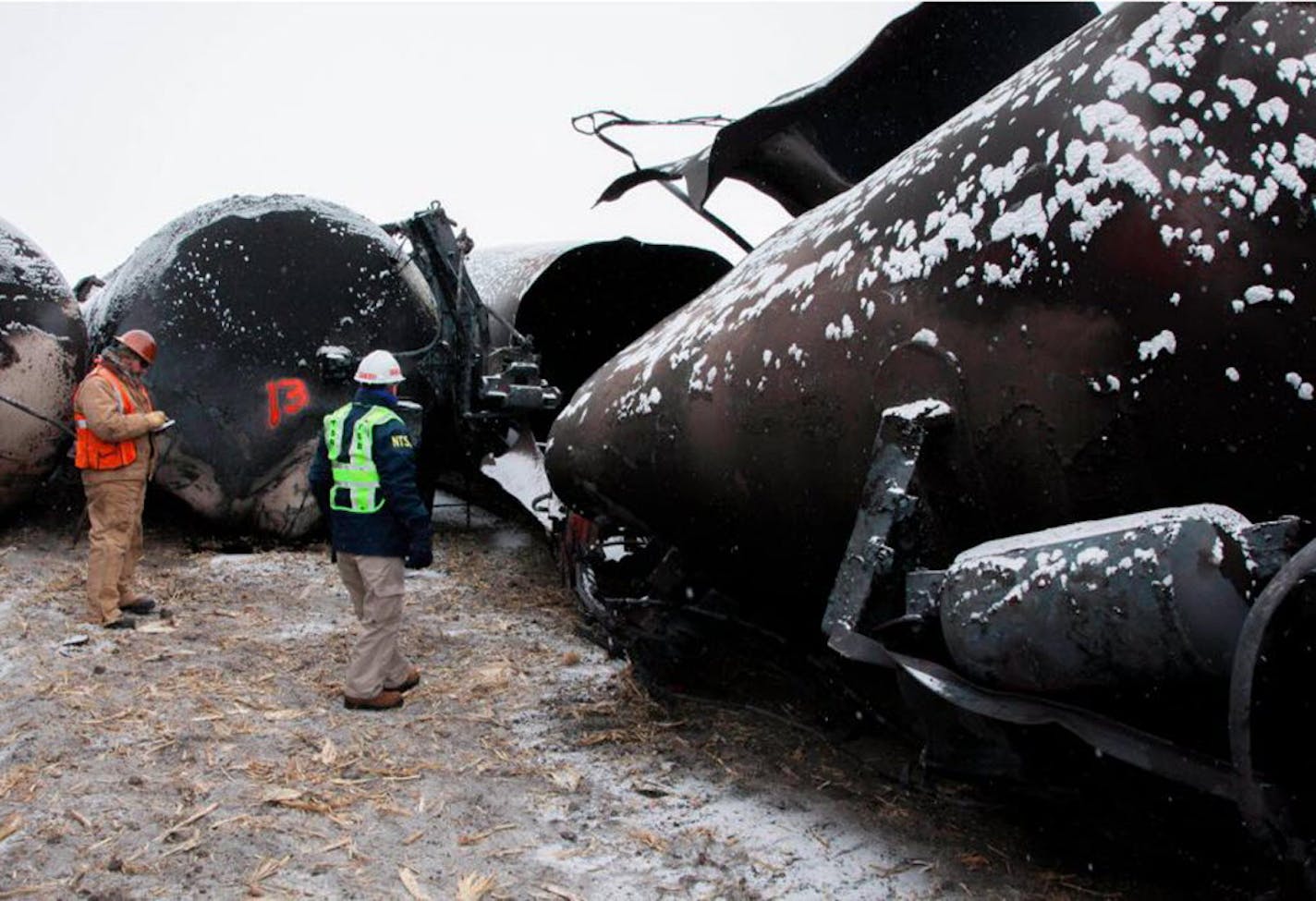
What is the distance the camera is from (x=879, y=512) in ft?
8.86

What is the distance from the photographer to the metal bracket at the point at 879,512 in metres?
2.66

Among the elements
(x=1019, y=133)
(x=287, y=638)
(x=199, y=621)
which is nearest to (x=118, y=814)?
(x=287, y=638)

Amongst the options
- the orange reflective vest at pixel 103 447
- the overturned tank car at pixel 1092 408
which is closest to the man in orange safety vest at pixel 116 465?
the orange reflective vest at pixel 103 447

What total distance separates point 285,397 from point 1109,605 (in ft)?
18.8

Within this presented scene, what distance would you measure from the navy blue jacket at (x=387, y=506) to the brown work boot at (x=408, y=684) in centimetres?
52

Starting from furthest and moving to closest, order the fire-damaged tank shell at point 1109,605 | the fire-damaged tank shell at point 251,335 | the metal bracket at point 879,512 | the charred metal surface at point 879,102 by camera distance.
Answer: the fire-damaged tank shell at point 251,335 < the charred metal surface at point 879,102 < the metal bracket at point 879,512 < the fire-damaged tank shell at point 1109,605

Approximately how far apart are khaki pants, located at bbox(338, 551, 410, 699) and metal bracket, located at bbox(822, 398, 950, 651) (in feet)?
7.08

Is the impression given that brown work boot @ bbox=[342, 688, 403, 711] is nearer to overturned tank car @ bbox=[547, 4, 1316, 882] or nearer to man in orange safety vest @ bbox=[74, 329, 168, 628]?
man in orange safety vest @ bbox=[74, 329, 168, 628]

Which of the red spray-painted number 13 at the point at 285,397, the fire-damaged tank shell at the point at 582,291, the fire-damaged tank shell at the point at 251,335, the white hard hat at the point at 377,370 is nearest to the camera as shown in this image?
the white hard hat at the point at 377,370

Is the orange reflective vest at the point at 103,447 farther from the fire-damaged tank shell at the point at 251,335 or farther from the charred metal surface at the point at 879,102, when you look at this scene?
the charred metal surface at the point at 879,102

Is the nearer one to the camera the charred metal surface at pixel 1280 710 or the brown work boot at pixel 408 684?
the charred metal surface at pixel 1280 710

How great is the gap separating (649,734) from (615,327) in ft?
17.8

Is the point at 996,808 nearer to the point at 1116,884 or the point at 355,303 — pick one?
the point at 1116,884

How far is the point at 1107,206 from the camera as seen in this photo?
250 cm
